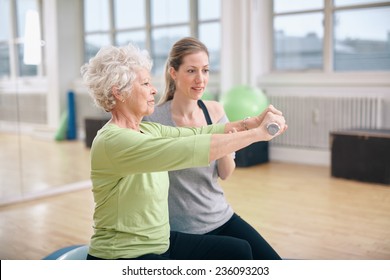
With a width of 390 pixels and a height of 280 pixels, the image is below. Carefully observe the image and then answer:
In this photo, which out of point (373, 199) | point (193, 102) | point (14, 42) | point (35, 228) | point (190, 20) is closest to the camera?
point (193, 102)

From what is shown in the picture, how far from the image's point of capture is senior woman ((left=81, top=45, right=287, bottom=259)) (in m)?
1.24

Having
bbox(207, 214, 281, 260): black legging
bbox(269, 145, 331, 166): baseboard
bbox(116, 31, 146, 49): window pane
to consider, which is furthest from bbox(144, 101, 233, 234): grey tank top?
bbox(269, 145, 331, 166): baseboard

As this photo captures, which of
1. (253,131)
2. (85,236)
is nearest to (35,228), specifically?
(85,236)

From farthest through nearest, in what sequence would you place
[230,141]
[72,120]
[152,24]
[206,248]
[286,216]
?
[152,24], [72,120], [286,216], [206,248], [230,141]

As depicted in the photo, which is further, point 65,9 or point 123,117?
point 65,9

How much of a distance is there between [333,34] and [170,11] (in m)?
1.54

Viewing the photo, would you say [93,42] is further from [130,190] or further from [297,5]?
[130,190]

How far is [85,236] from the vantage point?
9.37 ft

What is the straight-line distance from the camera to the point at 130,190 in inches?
51.9

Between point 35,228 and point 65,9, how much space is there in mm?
1670

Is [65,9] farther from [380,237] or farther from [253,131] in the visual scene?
[253,131]

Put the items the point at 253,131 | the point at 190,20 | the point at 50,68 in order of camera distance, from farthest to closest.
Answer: the point at 190,20
the point at 50,68
the point at 253,131

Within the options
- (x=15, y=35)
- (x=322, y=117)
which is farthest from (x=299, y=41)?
(x=15, y=35)

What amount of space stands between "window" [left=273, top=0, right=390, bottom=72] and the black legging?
121 inches
